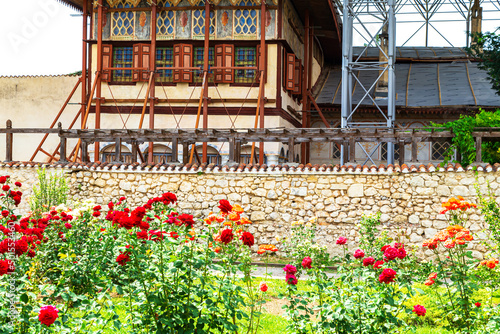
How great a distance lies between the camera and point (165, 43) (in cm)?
1881

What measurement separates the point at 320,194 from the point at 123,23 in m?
10.5

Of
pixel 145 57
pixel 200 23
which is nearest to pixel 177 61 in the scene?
pixel 145 57

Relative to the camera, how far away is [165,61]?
1892 cm

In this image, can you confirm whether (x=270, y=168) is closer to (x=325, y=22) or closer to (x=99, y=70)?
(x=99, y=70)

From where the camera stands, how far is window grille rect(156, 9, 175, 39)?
18.7 metres

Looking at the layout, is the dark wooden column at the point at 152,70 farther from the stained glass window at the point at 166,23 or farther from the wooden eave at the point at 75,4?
the wooden eave at the point at 75,4

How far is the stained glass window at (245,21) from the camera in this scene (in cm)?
1823

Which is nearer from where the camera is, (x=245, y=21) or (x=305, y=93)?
(x=245, y=21)

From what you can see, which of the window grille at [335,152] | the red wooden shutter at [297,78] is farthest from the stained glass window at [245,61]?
the window grille at [335,152]

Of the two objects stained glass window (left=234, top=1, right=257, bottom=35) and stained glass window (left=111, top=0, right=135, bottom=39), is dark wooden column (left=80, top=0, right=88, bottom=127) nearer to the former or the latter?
stained glass window (left=111, top=0, right=135, bottom=39)

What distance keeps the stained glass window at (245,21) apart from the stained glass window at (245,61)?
54 cm

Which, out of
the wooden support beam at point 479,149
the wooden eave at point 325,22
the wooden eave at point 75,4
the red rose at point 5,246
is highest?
the wooden eave at point 75,4

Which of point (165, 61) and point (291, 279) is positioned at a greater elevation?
point (165, 61)

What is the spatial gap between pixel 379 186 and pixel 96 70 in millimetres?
11178
